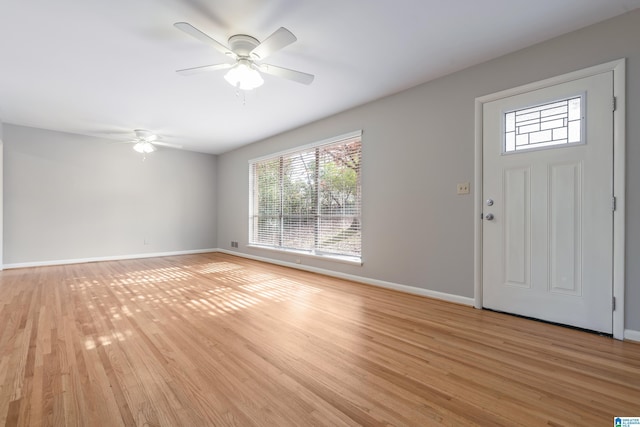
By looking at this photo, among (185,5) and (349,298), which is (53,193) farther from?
(349,298)

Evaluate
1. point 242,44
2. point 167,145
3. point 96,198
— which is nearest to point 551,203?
point 242,44

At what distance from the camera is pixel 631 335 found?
220 centimetres

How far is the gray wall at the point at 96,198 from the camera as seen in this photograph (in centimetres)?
517

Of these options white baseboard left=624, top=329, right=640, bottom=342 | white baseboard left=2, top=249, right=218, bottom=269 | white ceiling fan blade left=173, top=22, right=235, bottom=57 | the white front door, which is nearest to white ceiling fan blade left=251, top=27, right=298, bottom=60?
white ceiling fan blade left=173, top=22, right=235, bottom=57

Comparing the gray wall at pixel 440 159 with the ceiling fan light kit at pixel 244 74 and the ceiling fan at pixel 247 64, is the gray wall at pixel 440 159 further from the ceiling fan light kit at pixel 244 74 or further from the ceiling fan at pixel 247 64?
the ceiling fan light kit at pixel 244 74

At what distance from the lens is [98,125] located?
201 inches

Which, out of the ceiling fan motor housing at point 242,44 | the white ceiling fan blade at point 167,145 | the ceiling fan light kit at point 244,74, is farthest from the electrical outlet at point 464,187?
the white ceiling fan blade at point 167,145

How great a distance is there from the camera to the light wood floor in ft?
4.57

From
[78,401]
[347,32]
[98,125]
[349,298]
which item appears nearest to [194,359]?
[78,401]

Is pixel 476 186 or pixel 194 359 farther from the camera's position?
pixel 476 186

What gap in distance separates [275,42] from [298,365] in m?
2.44

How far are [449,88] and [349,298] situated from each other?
8.96 feet

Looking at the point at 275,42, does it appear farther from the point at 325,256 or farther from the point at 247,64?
the point at 325,256

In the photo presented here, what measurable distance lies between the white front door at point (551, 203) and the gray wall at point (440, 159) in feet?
0.47
